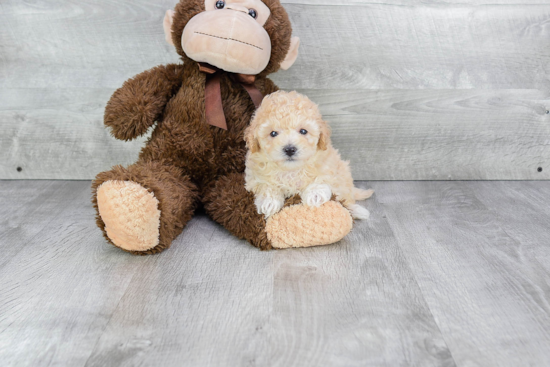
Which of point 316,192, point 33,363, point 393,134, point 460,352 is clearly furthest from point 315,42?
point 33,363

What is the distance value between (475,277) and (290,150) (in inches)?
16.8

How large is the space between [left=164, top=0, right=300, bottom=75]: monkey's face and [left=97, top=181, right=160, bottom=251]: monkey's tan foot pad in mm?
334

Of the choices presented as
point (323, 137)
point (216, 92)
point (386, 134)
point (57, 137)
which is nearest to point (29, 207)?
point (57, 137)

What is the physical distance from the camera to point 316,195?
1.04m

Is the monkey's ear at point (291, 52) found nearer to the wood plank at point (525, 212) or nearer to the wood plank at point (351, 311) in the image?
the wood plank at point (351, 311)

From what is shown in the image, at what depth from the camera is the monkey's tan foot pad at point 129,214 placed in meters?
0.95

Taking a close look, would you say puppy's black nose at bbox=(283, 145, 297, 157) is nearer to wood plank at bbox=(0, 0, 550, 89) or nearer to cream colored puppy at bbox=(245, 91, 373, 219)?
cream colored puppy at bbox=(245, 91, 373, 219)

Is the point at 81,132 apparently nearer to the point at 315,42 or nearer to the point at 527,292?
the point at 315,42

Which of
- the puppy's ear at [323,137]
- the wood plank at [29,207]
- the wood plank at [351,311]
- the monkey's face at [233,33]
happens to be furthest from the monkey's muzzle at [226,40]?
the wood plank at [29,207]

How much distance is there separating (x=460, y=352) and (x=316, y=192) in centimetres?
43

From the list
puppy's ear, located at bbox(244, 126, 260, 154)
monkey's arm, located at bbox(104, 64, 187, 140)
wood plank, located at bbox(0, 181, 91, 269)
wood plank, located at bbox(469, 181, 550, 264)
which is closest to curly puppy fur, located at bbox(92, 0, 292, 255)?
monkey's arm, located at bbox(104, 64, 187, 140)

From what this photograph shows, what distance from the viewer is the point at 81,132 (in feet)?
5.04

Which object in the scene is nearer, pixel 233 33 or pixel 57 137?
pixel 233 33

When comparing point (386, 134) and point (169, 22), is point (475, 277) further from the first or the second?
point (169, 22)
